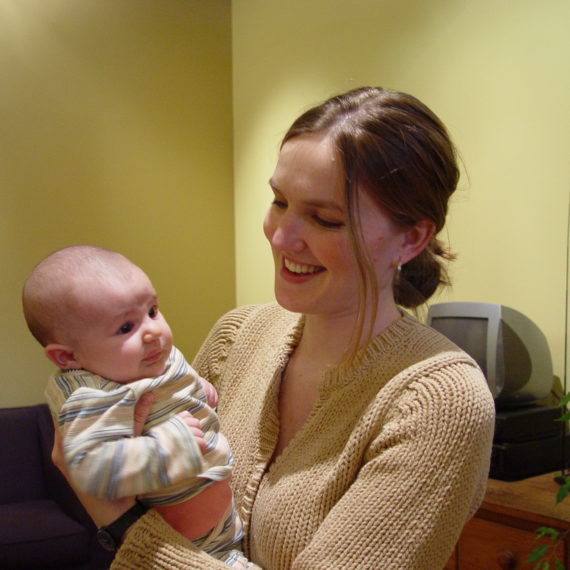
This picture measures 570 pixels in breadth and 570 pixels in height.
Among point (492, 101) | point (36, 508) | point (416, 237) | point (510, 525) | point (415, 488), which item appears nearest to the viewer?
point (415, 488)

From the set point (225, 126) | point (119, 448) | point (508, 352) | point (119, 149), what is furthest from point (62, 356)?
point (225, 126)

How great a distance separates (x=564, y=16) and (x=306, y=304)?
1.86 meters

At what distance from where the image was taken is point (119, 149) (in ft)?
12.6

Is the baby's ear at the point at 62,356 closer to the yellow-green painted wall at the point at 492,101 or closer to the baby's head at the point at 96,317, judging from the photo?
the baby's head at the point at 96,317

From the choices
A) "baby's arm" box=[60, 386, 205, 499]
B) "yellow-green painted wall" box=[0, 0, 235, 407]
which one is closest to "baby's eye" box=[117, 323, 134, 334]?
"baby's arm" box=[60, 386, 205, 499]

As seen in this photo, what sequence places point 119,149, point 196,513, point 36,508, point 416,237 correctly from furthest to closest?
point 119,149 < point 36,508 < point 416,237 < point 196,513

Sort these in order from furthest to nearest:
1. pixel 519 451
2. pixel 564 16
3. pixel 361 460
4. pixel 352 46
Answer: pixel 352 46
pixel 564 16
pixel 519 451
pixel 361 460

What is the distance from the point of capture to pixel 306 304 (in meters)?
1.19

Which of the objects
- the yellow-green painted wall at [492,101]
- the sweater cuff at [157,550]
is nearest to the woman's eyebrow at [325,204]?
the sweater cuff at [157,550]

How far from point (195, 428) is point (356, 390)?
0.88 feet

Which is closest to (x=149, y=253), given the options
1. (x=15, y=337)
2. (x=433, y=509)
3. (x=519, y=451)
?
(x=15, y=337)

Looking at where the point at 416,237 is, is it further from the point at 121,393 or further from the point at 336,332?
the point at 121,393

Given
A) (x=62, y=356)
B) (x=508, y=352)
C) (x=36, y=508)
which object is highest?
(x=62, y=356)

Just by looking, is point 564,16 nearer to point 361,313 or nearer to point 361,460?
point 361,313
